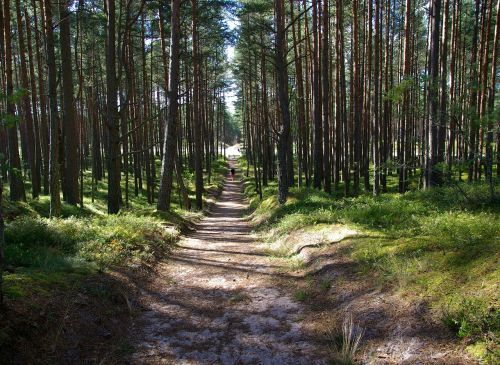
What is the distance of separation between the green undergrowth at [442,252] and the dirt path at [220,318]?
57.5 inches

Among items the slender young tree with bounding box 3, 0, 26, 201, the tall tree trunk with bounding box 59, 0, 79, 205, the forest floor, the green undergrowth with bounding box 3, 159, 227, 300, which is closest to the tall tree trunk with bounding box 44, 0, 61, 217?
the tall tree trunk with bounding box 59, 0, 79, 205

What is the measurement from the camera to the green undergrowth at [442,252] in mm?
3865

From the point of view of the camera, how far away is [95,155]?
29.0 meters

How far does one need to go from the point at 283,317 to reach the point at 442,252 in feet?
8.02

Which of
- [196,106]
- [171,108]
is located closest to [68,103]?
[171,108]

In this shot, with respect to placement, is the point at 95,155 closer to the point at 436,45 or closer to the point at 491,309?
the point at 436,45

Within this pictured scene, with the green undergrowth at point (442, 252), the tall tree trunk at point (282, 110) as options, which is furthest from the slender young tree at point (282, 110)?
the green undergrowth at point (442, 252)

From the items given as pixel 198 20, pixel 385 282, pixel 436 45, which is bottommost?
pixel 385 282

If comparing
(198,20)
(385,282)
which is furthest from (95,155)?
(385,282)

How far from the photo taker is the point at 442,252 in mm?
5449

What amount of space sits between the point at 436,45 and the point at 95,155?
24.3 metres

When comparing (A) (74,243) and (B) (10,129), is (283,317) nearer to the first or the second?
(A) (74,243)

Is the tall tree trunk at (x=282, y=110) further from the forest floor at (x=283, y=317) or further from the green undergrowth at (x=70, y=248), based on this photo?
the forest floor at (x=283, y=317)

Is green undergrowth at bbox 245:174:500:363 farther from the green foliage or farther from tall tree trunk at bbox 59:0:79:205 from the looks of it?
tall tree trunk at bbox 59:0:79:205
